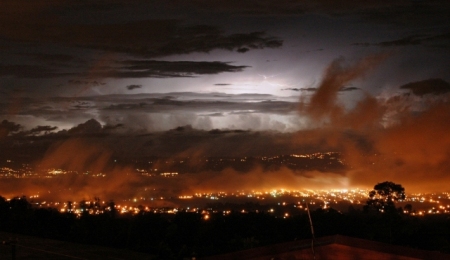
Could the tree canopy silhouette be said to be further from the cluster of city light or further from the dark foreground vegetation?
the dark foreground vegetation

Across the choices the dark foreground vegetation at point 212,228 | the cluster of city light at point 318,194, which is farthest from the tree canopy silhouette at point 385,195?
the dark foreground vegetation at point 212,228

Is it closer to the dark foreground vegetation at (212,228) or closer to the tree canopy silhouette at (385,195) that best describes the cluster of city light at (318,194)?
the tree canopy silhouette at (385,195)

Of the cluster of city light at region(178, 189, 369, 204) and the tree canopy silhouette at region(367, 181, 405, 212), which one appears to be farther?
the cluster of city light at region(178, 189, 369, 204)

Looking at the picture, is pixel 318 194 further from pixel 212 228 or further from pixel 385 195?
pixel 212 228

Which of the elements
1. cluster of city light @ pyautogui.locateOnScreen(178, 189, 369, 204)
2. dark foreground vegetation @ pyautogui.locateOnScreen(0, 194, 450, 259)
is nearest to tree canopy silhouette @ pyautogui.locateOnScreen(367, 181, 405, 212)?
cluster of city light @ pyautogui.locateOnScreen(178, 189, 369, 204)

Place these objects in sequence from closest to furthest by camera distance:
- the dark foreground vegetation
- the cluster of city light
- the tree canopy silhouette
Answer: the dark foreground vegetation < the tree canopy silhouette < the cluster of city light

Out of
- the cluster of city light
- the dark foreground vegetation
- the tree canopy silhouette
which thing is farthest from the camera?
the cluster of city light

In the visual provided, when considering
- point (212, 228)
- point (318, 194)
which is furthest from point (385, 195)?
point (212, 228)

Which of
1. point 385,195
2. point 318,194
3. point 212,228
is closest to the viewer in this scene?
point 212,228

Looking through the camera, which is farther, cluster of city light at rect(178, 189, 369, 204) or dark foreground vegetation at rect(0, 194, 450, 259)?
cluster of city light at rect(178, 189, 369, 204)

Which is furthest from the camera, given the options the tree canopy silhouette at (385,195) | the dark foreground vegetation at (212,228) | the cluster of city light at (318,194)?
the cluster of city light at (318,194)

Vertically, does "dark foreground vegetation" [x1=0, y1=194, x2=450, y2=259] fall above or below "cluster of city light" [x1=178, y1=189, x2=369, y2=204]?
below

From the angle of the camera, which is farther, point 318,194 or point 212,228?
point 318,194
